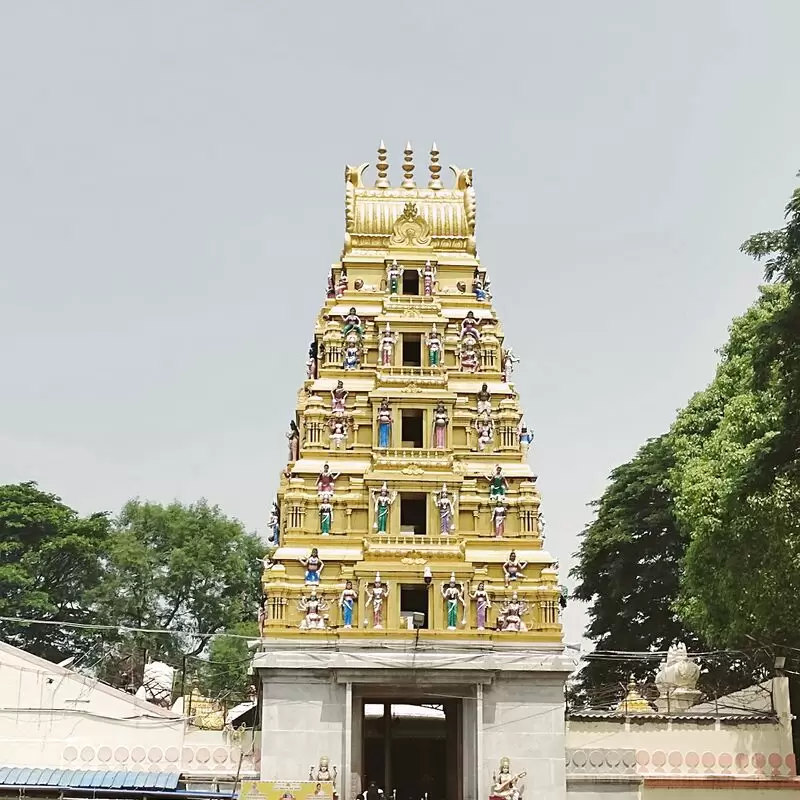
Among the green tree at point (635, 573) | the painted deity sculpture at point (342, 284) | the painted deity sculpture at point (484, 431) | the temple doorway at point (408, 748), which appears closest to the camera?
the painted deity sculpture at point (484, 431)

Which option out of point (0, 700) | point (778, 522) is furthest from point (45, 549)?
point (778, 522)

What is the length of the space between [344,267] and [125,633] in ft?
79.9

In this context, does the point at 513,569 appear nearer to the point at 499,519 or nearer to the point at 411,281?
Result: the point at 499,519

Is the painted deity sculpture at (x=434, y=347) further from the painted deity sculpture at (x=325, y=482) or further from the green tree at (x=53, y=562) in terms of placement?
the green tree at (x=53, y=562)

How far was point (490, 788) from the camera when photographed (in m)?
29.3

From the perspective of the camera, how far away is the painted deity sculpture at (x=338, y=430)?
33.2 meters

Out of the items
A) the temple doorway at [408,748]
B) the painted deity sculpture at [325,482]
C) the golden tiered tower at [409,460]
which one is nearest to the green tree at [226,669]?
the temple doorway at [408,748]

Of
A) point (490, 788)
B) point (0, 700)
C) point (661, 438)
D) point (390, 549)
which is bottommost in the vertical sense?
point (490, 788)

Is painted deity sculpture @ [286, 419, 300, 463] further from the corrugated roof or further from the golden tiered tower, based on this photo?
the corrugated roof

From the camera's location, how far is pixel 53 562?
5225cm

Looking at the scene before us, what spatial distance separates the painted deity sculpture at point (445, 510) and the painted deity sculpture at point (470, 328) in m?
5.41

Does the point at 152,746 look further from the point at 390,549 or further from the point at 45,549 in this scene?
the point at 45,549

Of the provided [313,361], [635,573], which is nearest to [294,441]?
[313,361]

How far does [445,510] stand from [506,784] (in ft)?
24.5
